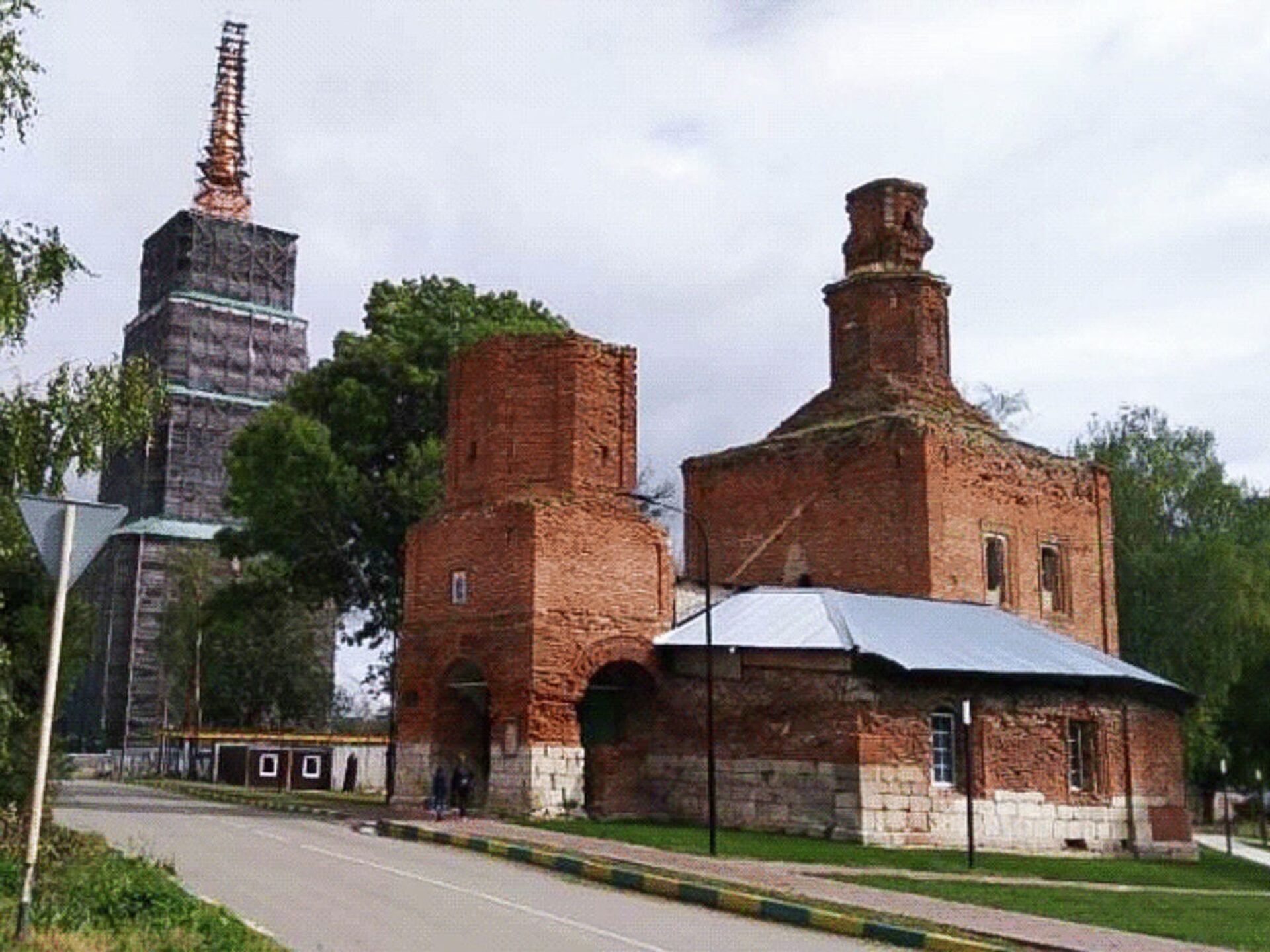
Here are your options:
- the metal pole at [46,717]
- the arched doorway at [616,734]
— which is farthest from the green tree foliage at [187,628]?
the metal pole at [46,717]

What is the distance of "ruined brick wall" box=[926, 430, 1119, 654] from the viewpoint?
33.8m

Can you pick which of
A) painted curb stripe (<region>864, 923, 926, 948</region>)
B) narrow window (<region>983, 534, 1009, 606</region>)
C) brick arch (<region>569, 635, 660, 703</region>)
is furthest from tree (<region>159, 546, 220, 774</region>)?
painted curb stripe (<region>864, 923, 926, 948</region>)

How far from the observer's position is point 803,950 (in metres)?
12.7

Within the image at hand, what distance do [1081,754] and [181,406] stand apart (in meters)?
52.8

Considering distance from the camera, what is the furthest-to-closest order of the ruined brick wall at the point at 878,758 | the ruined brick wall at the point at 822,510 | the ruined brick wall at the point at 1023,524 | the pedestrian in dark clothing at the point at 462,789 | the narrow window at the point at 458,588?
the ruined brick wall at the point at 1023,524, the ruined brick wall at the point at 822,510, the narrow window at the point at 458,588, the pedestrian in dark clothing at the point at 462,789, the ruined brick wall at the point at 878,758

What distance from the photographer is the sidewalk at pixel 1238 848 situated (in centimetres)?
3544

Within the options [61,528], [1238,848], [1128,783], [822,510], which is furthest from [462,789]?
[1238,848]

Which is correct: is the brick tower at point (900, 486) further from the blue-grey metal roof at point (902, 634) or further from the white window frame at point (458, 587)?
the white window frame at point (458, 587)

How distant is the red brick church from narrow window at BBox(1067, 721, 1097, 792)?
0.17 ft

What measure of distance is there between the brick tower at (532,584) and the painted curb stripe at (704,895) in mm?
3823

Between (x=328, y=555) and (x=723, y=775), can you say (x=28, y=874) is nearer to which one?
(x=723, y=775)

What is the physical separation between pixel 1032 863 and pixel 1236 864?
10.4m

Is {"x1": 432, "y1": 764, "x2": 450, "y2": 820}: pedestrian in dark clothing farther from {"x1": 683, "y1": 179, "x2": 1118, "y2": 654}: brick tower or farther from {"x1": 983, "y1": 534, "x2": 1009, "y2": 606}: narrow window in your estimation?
{"x1": 983, "y1": 534, "x2": 1009, "y2": 606}: narrow window

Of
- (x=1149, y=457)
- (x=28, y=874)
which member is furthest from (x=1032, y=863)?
(x=1149, y=457)
